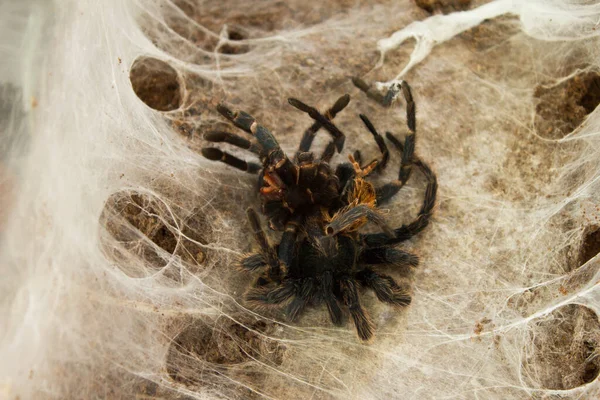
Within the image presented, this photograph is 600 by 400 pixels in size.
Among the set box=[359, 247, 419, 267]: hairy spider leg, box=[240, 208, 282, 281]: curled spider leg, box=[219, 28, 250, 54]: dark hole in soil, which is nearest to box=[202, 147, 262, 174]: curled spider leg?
box=[240, 208, 282, 281]: curled spider leg

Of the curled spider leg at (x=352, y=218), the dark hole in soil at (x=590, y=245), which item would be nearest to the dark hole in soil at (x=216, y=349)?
the curled spider leg at (x=352, y=218)

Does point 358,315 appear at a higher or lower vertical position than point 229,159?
lower

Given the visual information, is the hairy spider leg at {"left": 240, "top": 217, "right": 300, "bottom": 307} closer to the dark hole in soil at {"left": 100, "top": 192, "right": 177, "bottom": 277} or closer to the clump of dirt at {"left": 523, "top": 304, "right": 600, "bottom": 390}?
the dark hole in soil at {"left": 100, "top": 192, "right": 177, "bottom": 277}

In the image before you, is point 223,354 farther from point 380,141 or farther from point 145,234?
point 380,141

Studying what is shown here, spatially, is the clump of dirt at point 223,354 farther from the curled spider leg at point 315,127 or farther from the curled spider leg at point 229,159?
the curled spider leg at point 315,127

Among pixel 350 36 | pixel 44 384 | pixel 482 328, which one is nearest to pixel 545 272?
pixel 482 328

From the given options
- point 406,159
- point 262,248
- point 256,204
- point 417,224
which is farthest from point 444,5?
point 262,248
